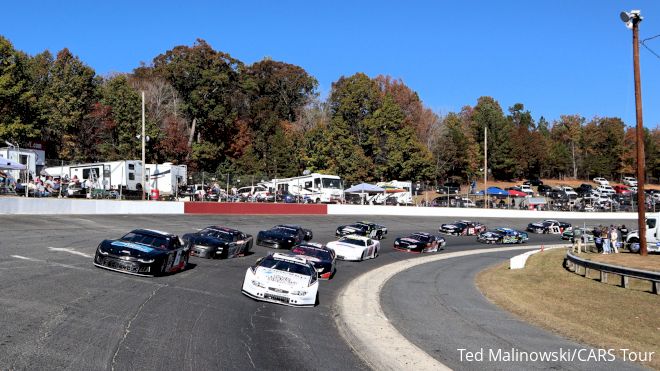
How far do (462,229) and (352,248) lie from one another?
2288 cm

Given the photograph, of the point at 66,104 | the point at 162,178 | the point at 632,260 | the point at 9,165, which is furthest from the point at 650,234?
the point at 66,104

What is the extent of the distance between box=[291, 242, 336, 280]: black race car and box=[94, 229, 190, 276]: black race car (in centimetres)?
545

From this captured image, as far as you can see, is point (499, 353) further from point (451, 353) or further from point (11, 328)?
point (11, 328)

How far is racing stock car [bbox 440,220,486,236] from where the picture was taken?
49406 mm

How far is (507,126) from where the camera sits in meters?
117

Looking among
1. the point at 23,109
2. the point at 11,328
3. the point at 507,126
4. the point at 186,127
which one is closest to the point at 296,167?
the point at 186,127

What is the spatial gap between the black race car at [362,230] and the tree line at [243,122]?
35887 mm

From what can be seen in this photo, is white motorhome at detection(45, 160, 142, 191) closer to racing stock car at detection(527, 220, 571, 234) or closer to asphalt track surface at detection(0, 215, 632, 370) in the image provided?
asphalt track surface at detection(0, 215, 632, 370)

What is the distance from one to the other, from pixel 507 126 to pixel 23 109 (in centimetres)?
8973

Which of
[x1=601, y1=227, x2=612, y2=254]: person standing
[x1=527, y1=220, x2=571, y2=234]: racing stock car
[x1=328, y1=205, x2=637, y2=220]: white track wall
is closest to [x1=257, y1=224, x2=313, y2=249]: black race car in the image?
[x1=601, y1=227, x2=612, y2=254]: person standing

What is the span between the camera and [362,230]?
127ft

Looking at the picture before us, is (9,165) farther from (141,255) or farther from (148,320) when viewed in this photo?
(148,320)

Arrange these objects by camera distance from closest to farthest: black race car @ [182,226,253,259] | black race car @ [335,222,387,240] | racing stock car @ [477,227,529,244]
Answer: black race car @ [182,226,253,259] → black race car @ [335,222,387,240] → racing stock car @ [477,227,529,244]

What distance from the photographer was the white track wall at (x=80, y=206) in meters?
33.3
